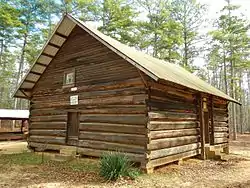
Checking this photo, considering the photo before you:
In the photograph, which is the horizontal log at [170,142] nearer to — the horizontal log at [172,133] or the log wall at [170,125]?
the log wall at [170,125]

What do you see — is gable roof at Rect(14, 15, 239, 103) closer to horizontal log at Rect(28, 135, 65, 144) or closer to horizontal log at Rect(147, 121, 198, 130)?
horizontal log at Rect(147, 121, 198, 130)

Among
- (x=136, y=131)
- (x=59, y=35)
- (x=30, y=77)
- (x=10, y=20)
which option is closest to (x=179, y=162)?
(x=136, y=131)

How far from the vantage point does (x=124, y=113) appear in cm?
1049

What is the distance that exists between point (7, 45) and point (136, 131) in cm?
2950

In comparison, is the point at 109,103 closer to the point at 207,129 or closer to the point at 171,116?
the point at 171,116

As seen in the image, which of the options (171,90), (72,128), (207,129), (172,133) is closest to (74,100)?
(72,128)

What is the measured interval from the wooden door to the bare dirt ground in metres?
1.32

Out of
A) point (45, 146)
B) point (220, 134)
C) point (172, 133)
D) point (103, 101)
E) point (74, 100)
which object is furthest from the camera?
point (220, 134)

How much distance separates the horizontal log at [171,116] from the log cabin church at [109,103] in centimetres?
4

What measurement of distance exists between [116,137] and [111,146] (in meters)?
0.48

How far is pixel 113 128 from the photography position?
10.8 meters

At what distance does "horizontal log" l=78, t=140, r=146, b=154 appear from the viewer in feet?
32.3

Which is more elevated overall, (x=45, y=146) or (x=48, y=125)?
(x=48, y=125)

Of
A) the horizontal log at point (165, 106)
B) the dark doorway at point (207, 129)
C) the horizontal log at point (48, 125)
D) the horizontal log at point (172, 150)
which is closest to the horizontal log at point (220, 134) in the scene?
the dark doorway at point (207, 129)
